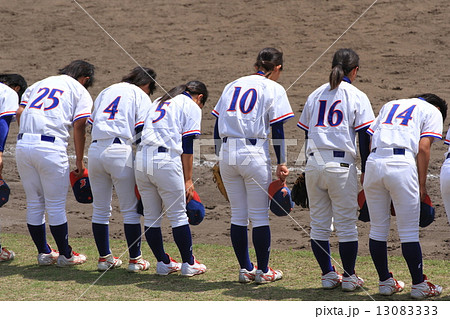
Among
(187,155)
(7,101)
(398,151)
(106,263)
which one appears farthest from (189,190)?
(7,101)

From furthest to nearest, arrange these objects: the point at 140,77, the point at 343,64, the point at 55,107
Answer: the point at 140,77, the point at 55,107, the point at 343,64

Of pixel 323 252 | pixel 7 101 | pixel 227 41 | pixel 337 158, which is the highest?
pixel 227 41

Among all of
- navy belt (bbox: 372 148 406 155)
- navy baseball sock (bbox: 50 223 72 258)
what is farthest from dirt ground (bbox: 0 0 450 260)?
navy belt (bbox: 372 148 406 155)

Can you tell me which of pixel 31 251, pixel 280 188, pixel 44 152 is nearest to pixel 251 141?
pixel 280 188

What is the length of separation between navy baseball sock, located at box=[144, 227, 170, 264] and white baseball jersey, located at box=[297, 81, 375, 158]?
1420mm

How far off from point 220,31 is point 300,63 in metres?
2.38

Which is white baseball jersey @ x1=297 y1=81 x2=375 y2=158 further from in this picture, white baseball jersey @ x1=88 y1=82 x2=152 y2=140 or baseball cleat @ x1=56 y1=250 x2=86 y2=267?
baseball cleat @ x1=56 y1=250 x2=86 y2=267

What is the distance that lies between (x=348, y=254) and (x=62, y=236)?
2.33m

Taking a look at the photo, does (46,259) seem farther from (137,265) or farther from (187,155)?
(187,155)

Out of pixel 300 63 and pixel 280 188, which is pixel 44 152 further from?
pixel 300 63

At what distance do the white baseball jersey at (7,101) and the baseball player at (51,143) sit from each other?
22cm

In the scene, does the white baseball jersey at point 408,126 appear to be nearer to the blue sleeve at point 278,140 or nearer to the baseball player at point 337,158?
the baseball player at point 337,158

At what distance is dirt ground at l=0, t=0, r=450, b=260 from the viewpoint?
11.8 metres

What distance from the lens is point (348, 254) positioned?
4867 mm
